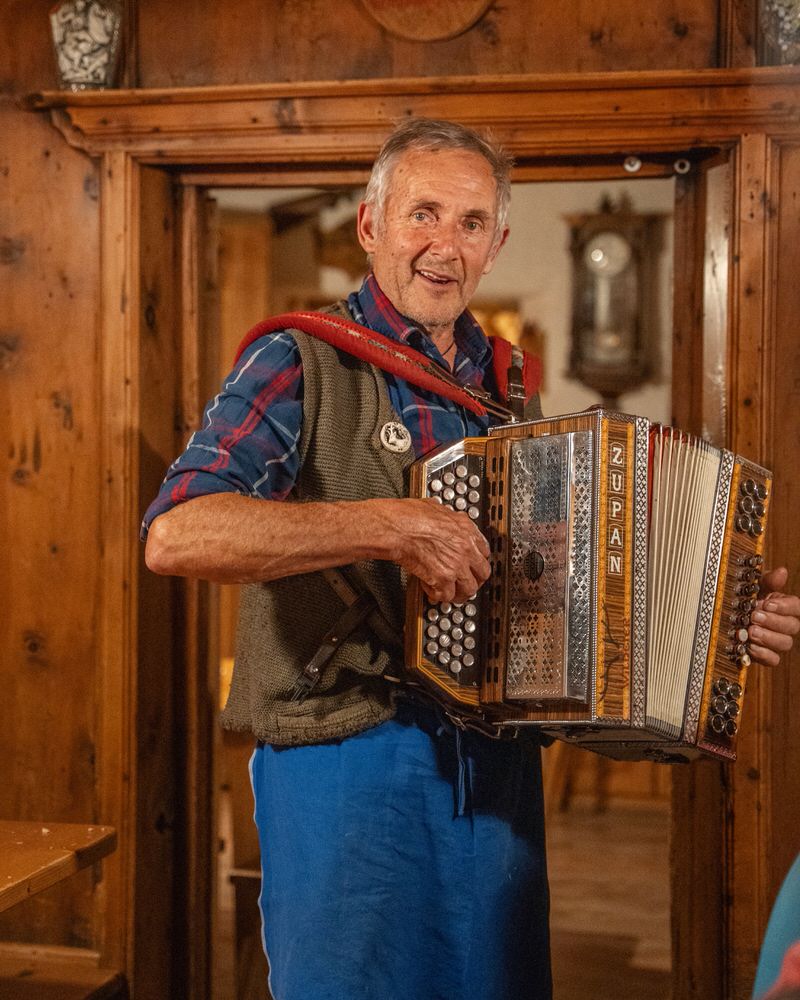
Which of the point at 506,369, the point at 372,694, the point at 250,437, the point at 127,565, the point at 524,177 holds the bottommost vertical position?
the point at 372,694

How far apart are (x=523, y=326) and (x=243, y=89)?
307cm

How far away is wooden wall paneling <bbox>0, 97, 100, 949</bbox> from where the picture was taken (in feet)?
8.77

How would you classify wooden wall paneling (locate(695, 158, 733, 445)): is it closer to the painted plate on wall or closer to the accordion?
the painted plate on wall

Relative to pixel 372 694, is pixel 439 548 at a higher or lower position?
higher

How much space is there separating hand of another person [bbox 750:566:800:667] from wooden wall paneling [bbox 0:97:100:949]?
1.53 metres

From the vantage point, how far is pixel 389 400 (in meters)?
1.74

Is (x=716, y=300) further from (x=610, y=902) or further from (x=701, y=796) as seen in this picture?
(x=610, y=902)

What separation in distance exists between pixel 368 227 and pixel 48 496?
1.18 m

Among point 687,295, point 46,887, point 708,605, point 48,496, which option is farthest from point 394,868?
point 687,295

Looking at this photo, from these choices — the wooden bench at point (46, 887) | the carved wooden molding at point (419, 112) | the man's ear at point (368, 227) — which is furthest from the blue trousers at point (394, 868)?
the carved wooden molding at point (419, 112)

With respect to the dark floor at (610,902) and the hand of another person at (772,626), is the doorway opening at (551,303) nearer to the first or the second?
the dark floor at (610,902)

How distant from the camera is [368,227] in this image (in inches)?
75.0

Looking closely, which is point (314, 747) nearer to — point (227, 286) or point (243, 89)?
point (243, 89)

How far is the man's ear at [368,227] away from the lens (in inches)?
74.2
